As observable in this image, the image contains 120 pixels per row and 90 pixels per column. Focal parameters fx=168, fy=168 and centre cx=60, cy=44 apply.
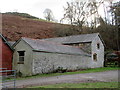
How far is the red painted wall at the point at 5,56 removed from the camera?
19.5 metres

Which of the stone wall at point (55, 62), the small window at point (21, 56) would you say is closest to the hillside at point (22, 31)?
the stone wall at point (55, 62)

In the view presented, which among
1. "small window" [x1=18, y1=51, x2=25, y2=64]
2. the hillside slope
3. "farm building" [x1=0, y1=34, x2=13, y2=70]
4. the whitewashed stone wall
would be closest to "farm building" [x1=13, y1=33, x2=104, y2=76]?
"small window" [x1=18, y1=51, x2=25, y2=64]

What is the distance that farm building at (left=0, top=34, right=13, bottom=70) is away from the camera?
19527mm

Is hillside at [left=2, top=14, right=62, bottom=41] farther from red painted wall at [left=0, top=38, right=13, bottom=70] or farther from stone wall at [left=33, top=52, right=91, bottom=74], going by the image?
red painted wall at [left=0, top=38, right=13, bottom=70]

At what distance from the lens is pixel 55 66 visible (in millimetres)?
21422

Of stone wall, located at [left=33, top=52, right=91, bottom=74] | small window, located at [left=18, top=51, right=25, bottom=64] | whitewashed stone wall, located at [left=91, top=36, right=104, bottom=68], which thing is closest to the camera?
stone wall, located at [left=33, top=52, right=91, bottom=74]

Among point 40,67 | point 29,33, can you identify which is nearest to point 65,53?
point 40,67

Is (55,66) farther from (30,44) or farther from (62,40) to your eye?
(62,40)

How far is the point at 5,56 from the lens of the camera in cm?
1992

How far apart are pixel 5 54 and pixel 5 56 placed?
237mm

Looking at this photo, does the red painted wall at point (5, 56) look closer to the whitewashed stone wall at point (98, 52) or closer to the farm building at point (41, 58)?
the farm building at point (41, 58)

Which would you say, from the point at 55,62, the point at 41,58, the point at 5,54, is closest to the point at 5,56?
the point at 5,54

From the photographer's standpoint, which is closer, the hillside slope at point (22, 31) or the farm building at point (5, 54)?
the farm building at point (5, 54)

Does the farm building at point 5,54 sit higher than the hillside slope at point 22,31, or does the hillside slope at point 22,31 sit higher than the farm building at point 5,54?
the hillside slope at point 22,31
